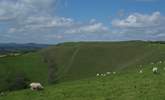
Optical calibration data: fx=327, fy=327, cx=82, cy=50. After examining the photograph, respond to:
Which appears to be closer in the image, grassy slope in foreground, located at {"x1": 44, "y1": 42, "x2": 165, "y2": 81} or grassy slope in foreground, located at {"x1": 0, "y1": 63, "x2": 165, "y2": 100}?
grassy slope in foreground, located at {"x1": 0, "y1": 63, "x2": 165, "y2": 100}

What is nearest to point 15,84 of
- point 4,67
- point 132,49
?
point 4,67

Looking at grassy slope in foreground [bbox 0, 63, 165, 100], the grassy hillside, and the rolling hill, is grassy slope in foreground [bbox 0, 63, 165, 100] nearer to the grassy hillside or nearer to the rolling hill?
the rolling hill

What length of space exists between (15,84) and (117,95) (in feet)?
255

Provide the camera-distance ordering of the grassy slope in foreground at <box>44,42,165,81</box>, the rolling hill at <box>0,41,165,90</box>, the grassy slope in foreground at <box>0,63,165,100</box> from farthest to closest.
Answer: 1. the grassy slope in foreground at <box>44,42,165,81</box>
2. the rolling hill at <box>0,41,165,90</box>
3. the grassy slope in foreground at <box>0,63,165,100</box>

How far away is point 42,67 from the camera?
417 ft

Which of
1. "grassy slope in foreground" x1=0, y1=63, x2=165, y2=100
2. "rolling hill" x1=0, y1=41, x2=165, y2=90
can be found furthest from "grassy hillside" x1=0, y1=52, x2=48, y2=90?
"grassy slope in foreground" x1=0, y1=63, x2=165, y2=100

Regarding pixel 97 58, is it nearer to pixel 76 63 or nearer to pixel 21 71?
pixel 76 63

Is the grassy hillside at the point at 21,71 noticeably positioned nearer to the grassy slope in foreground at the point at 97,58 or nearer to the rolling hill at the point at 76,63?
the rolling hill at the point at 76,63

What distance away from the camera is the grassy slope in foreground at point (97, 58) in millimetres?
115000

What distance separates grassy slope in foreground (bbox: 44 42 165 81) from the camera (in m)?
115

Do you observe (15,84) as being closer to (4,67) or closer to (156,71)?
(4,67)

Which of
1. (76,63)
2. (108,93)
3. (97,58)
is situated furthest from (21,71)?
(108,93)

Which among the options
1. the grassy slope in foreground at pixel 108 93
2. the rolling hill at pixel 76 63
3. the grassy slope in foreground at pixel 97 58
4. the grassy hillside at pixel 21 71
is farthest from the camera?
the grassy slope in foreground at pixel 97 58

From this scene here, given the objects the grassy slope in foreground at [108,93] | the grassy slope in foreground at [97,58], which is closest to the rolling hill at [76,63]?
the grassy slope in foreground at [97,58]
